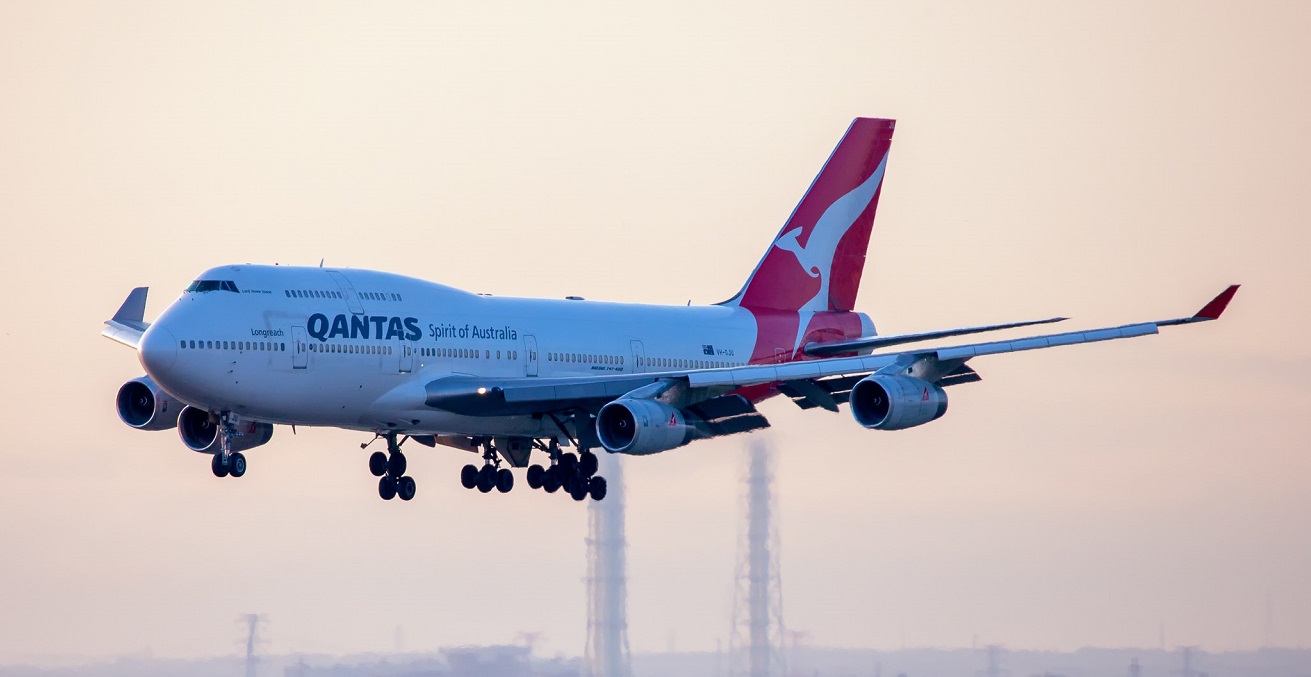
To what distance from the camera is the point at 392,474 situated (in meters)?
72.7

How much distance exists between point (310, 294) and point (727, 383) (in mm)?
11912

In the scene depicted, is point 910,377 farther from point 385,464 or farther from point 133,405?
point 133,405

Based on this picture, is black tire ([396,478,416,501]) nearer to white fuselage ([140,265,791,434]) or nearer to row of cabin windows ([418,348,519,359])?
white fuselage ([140,265,791,434])

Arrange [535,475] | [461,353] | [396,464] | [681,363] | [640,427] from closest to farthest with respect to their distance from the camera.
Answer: [640,427]
[461,353]
[396,464]
[535,475]
[681,363]

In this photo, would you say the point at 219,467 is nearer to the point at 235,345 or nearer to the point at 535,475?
the point at 235,345

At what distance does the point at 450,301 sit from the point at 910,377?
1404 cm

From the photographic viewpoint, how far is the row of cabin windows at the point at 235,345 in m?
63.1

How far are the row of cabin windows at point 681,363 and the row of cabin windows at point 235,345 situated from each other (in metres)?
14.7

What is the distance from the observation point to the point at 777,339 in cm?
8006

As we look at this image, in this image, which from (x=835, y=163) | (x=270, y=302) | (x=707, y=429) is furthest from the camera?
(x=835, y=163)

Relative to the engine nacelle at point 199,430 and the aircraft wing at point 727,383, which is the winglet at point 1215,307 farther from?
the engine nacelle at point 199,430

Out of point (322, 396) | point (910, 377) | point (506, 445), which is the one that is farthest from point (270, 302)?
point (910, 377)

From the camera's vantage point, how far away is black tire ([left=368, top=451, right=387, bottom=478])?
239 ft

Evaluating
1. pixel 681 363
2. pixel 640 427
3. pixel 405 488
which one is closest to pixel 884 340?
pixel 681 363
